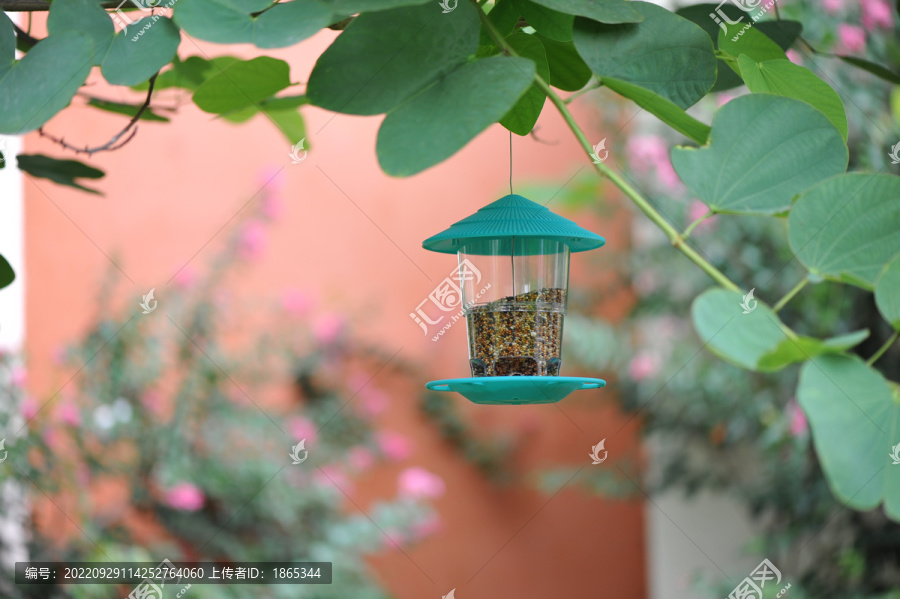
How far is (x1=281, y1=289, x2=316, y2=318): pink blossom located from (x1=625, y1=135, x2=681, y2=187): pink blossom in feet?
4.47

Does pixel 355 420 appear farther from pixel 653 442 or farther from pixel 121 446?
pixel 653 442

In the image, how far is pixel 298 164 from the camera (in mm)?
3145

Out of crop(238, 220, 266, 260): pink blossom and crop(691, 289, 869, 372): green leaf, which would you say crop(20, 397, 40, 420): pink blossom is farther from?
crop(691, 289, 869, 372): green leaf

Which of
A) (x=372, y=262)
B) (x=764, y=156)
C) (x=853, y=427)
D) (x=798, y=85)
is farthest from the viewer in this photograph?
(x=372, y=262)

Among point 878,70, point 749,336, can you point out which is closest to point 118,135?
point 749,336

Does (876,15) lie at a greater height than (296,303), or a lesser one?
greater

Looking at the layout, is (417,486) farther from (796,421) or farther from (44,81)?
(44,81)

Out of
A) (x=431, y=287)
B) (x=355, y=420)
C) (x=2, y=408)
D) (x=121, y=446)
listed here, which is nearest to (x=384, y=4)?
(x=2, y=408)

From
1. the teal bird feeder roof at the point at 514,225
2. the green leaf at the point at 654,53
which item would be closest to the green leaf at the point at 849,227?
the green leaf at the point at 654,53

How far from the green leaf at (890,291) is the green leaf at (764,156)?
80mm

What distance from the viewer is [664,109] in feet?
1.67

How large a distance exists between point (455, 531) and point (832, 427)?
3062mm

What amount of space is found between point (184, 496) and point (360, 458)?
2.47 feet

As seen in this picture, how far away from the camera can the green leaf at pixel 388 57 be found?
1.60 ft
